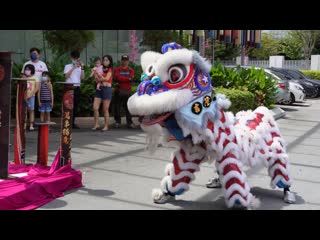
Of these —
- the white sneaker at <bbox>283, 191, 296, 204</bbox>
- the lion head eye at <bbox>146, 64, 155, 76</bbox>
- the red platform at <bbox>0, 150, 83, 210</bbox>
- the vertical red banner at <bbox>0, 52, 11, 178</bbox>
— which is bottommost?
the white sneaker at <bbox>283, 191, 296, 204</bbox>

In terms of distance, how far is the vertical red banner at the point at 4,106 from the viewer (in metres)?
5.34

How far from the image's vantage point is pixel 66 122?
20.2ft

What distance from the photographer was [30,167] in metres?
6.21

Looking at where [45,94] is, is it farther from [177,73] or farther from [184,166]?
[177,73]

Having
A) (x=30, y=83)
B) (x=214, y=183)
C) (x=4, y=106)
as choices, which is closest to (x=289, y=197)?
(x=214, y=183)

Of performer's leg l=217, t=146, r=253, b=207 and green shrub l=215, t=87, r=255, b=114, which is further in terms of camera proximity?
green shrub l=215, t=87, r=255, b=114

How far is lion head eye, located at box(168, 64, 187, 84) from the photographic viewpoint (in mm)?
4859

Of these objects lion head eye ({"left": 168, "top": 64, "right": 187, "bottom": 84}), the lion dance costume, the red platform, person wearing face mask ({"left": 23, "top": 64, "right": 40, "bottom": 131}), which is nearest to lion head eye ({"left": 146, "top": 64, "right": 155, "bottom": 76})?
the lion dance costume

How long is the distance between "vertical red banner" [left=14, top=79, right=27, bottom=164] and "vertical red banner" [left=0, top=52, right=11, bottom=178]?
24.7 inches

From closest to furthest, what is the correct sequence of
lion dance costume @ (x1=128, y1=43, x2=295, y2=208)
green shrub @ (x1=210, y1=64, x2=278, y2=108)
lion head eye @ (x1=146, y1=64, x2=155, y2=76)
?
lion dance costume @ (x1=128, y1=43, x2=295, y2=208)
lion head eye @ (x1=146, y1=64, x2=155, y2=76)
green shrub @ (x1=210, y1=64, x2=278, y2=108)

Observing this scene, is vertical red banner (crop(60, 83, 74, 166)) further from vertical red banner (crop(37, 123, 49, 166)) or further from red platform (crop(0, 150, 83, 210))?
vertical red banner (crop(37, 123, 49, 166))

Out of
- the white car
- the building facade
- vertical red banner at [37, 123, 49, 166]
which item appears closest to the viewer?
vertical red banner at [37, 123, 49, 166]

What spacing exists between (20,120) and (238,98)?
773 cm

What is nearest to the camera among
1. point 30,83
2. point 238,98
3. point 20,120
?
point 20,120
